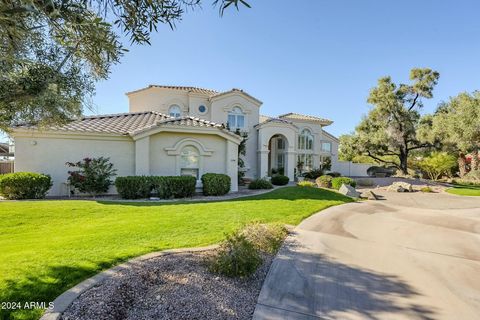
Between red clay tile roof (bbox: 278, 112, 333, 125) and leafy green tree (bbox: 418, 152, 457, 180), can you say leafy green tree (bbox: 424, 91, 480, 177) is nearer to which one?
leafy green tree (bbox: 418, 152, 457, 180)

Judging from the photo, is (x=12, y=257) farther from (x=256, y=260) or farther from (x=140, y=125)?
(x=140, y=125)

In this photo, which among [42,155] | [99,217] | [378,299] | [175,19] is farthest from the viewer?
[42,155]

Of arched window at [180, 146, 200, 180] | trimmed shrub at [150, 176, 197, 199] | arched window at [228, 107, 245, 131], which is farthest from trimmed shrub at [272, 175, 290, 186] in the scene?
trimmed shrub at [150, 176, 197, 199]

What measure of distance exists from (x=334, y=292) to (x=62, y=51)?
7.07m

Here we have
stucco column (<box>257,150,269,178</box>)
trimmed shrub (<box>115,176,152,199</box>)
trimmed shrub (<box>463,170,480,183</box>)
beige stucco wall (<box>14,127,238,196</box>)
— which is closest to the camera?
trimmed shrub (<box>115,176,152,199</box>)

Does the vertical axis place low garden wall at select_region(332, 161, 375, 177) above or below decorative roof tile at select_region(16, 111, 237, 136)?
below

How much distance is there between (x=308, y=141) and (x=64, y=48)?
27.6 metres

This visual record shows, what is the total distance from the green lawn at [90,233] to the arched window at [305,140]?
56.6 feet

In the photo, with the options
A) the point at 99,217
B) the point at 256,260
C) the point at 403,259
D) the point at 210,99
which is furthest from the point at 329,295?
the point at 210,99

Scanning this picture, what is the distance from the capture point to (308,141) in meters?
29.8

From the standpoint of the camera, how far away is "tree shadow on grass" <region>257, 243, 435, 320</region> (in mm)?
3791

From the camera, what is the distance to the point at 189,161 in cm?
1577

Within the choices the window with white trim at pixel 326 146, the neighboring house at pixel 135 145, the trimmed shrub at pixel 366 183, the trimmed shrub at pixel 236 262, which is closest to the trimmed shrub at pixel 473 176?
the trimmed shrub at pixel 366 183

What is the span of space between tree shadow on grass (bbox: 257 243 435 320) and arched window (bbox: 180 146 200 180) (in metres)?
11.1
